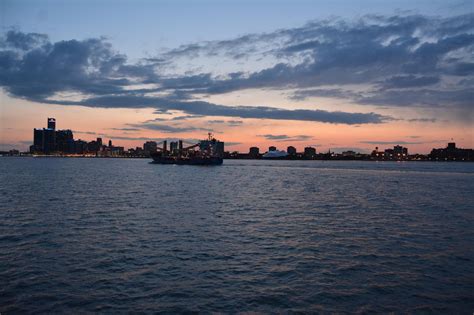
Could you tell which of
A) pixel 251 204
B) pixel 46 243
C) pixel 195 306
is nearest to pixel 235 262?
pixel 195 306

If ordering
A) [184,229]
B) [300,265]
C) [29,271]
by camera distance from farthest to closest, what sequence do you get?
[184,229]
[300,265]
[29,271]

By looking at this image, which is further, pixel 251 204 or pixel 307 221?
pixel 251 204

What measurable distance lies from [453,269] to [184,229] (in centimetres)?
2004

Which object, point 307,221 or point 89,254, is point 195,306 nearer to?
point 89,254

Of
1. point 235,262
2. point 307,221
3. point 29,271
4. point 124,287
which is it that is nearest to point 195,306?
point 124,287

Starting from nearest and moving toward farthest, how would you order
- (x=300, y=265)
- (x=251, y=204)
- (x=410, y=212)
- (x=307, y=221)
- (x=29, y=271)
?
1. (x=29, y=271)
2. (x=300, y=265)
3. (x=307, y=221)
4. (x=410, y=212)
5. (x=251, y=204)

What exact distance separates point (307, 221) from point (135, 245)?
17.9m

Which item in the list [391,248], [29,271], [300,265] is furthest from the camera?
[391,248]

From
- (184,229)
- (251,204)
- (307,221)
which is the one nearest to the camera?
(184,229)

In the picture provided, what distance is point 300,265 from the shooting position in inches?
835

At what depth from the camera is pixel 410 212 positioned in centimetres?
4331

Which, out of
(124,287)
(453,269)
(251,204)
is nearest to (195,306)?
(124,287)

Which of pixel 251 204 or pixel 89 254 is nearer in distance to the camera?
pixel 89 254

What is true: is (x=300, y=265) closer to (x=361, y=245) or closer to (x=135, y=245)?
(x=361, y=245)
